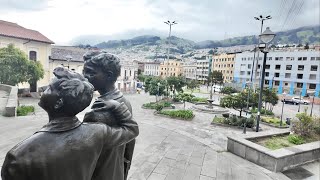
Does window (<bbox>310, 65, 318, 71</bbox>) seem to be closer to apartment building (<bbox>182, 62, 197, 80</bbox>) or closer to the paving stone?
apartment building (<bbox>182, 62, 197, 80</bbox>)

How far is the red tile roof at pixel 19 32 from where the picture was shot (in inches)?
1028

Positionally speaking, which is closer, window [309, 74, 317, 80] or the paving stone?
the paving stone

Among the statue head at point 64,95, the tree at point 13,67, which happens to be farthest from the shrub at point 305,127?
the tree at point 13,67

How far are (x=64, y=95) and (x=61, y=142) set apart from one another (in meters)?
0.30

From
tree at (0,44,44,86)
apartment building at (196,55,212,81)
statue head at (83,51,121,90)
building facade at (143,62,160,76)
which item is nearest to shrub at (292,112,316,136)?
statue head at (83,51,121,90)

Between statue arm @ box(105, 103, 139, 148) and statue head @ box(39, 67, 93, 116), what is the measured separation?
13.4 inches

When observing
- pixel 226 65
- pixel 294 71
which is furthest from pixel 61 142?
pixel 226 65

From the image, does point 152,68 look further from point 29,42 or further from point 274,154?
point 274,154

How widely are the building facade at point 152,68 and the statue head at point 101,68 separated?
9156cm

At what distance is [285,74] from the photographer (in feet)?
163

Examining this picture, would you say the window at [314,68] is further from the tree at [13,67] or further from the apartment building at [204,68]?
Result: the tree at [13,67]

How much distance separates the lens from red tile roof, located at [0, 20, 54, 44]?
2610 centimetres

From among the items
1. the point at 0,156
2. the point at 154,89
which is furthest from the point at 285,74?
the point at 0,156

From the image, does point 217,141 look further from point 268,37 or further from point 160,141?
point 268,37
